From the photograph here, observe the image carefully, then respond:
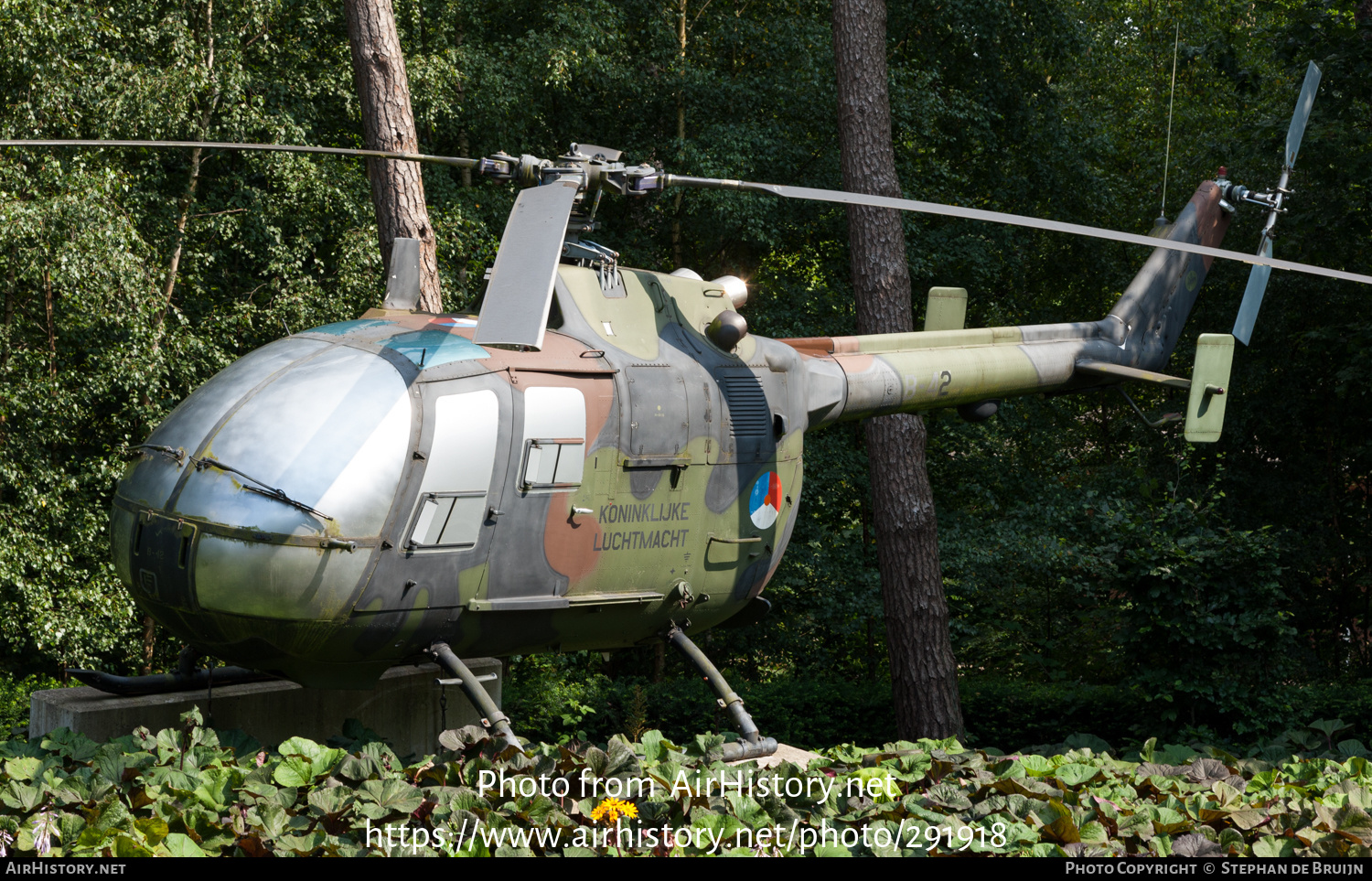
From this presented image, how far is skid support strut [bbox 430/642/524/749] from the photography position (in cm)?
454

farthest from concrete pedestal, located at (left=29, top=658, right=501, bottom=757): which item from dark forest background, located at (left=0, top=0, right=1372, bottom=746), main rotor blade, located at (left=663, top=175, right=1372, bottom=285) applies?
main rotor blade, located at (left=663, top=175, right=1372, bottom=285)

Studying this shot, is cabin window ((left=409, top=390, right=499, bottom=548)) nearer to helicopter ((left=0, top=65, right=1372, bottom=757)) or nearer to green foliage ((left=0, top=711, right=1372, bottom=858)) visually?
helicopter ((left=0, top=65, right=1372, bottom=757))

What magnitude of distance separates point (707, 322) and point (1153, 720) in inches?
215

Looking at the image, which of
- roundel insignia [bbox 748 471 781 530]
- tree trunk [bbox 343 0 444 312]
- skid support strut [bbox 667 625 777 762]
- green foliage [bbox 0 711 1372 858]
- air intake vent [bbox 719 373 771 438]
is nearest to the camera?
green foliage [bbox 0 711 1372 858]

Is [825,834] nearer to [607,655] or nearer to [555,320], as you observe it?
[555,320]

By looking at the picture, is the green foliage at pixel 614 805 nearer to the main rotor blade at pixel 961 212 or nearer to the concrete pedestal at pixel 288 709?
the concrete pedestal at pixel 288 709

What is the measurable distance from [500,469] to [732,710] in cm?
164

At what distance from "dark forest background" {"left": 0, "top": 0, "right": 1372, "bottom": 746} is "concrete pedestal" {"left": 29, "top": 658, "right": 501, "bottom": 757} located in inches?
81.8

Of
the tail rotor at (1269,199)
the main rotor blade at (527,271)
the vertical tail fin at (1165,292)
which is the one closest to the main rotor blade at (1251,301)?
the tail rotor at (1269,199)

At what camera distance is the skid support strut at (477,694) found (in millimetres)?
4535

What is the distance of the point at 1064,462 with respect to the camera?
15.0 meters

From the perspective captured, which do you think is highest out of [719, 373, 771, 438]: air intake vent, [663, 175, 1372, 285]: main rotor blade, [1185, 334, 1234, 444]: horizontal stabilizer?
[663, 175, 1372, 285]: main rotor blade

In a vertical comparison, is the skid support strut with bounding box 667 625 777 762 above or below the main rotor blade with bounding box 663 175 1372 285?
below
